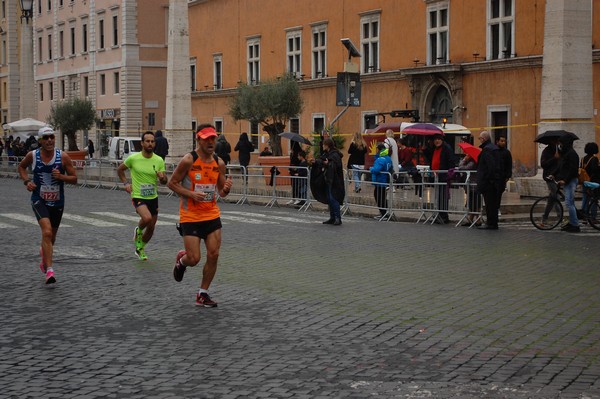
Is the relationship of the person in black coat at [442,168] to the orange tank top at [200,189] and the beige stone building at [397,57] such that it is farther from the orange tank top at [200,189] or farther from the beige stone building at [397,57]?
the orange tank top at [200,189]

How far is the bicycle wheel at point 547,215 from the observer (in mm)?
21656

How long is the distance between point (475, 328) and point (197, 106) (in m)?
53.6

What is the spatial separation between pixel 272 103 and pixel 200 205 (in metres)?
33.8

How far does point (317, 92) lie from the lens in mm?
50250

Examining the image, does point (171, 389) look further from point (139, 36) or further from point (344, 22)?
point (139, 36)

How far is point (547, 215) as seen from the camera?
21.7 m

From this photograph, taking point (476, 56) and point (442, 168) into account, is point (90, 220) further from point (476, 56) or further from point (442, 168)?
point (476, 56)

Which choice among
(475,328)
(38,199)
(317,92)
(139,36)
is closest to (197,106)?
(139,36)

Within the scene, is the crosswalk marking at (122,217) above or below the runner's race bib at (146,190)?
below

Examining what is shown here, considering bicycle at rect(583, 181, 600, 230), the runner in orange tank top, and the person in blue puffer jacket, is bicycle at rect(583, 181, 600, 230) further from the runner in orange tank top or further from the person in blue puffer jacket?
the runner in orange tank top

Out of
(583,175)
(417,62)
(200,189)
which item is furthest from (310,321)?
(417,62)

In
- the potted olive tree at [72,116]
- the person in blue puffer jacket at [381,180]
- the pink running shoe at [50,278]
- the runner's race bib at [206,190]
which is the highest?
the potted olive tree at [72,116]

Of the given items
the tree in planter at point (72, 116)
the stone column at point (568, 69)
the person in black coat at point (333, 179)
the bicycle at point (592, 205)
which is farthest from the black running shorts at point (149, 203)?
the tree in planter at point (72, 116)

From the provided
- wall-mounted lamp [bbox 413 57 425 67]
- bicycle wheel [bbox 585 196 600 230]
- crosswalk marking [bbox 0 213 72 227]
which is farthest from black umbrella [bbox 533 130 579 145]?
wall-mounted lamp [bbox 413 57 425 67]
